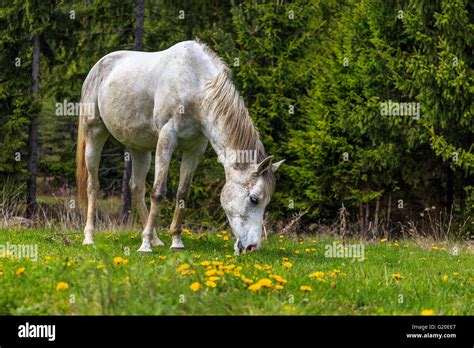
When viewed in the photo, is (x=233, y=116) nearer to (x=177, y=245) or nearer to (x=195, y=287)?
(x=177, y=245)

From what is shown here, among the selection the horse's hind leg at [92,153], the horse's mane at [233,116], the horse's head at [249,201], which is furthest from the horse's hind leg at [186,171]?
the horse's hind leg at [92,153]

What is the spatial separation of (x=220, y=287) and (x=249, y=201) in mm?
2380

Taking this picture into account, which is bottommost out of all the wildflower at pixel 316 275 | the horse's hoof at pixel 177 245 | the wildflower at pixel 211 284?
the horse's hoof at pixel 177 245

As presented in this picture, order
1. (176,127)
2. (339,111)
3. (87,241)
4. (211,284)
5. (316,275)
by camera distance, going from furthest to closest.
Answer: (339,111)
(87,241)
(176,127)
(316,275)
(211,284)

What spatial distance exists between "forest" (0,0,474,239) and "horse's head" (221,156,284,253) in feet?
15.3

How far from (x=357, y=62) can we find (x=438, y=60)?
1912mm

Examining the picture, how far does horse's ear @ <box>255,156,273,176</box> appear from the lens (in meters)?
6.90

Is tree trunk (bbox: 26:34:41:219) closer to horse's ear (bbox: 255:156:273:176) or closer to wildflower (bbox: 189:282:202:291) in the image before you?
horse's ear (bbox: 255:156:273:176)

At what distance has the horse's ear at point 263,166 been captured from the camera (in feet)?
Answer: 22.6

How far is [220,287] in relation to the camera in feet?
15.4

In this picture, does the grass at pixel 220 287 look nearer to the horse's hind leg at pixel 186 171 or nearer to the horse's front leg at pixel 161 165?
the horse's front leg at pixel 161 165

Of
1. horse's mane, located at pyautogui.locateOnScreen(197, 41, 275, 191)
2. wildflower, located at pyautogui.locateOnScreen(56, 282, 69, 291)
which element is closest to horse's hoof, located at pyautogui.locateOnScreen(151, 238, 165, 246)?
horse's mane, located at pyautogui.locateOnScreen(197, 41, 275, 191)

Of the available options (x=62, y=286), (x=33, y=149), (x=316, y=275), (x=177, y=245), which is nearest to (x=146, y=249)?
(x=177, y=245)

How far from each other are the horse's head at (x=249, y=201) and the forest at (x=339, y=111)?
183 inches
